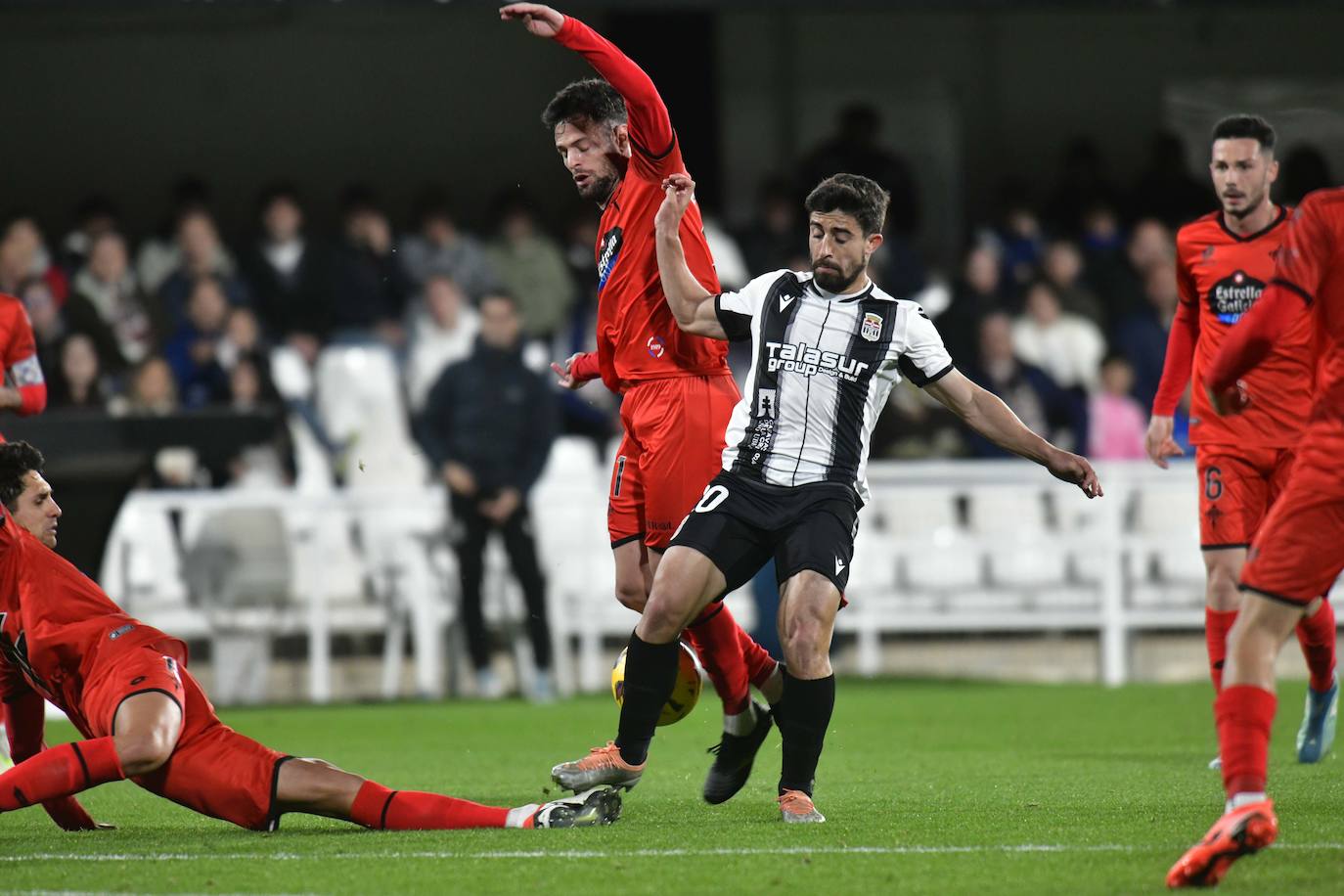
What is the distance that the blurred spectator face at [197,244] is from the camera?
14562 millimetres

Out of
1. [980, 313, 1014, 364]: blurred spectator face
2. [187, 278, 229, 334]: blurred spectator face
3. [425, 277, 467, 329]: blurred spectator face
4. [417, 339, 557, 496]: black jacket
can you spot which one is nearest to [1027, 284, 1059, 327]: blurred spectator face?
[980, 313, 1014, 364]: blurred spectator face

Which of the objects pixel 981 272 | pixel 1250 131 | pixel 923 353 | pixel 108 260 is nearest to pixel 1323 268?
pixel 923 353

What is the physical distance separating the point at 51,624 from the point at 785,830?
2.28m

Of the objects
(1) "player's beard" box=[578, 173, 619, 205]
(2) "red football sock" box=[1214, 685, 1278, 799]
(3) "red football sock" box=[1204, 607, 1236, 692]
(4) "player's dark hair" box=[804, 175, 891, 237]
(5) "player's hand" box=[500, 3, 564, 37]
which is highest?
(5) "player's hand" box=[500, 3, 564, 37]

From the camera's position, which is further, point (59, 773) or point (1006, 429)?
point (1006, 429)

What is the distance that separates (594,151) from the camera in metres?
6.81

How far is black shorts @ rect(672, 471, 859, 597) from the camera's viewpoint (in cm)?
620

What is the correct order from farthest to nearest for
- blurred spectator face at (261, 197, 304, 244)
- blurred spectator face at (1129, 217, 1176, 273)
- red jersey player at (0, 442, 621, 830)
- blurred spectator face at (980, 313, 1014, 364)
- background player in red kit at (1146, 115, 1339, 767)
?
1. blurred spectator face at (1129, 217, 1176, 273)
2. blurred spectator face at (261, 197, 304, 244)
3. blurred spectator face at (980, 313, 1014, 364)
4. background player in red kit at (1146, 115, 1339, 767)
5. red jersey player at (0, 442, 621, 830)

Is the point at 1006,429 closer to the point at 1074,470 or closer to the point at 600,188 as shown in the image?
the point at 1074,470

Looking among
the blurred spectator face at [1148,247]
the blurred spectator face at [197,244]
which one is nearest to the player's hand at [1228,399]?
the blurred spectator face at [197,244]

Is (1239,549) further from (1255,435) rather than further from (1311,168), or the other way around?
(1311,168)

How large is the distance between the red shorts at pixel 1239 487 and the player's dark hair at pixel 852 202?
2.21 m

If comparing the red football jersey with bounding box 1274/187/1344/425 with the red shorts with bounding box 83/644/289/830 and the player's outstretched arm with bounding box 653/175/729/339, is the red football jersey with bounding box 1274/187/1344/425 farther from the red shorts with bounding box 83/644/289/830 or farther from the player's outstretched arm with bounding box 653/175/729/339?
the red shorts with bounding box 83/644/289/830

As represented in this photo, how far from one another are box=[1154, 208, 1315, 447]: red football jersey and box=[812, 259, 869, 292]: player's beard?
1.98 m
